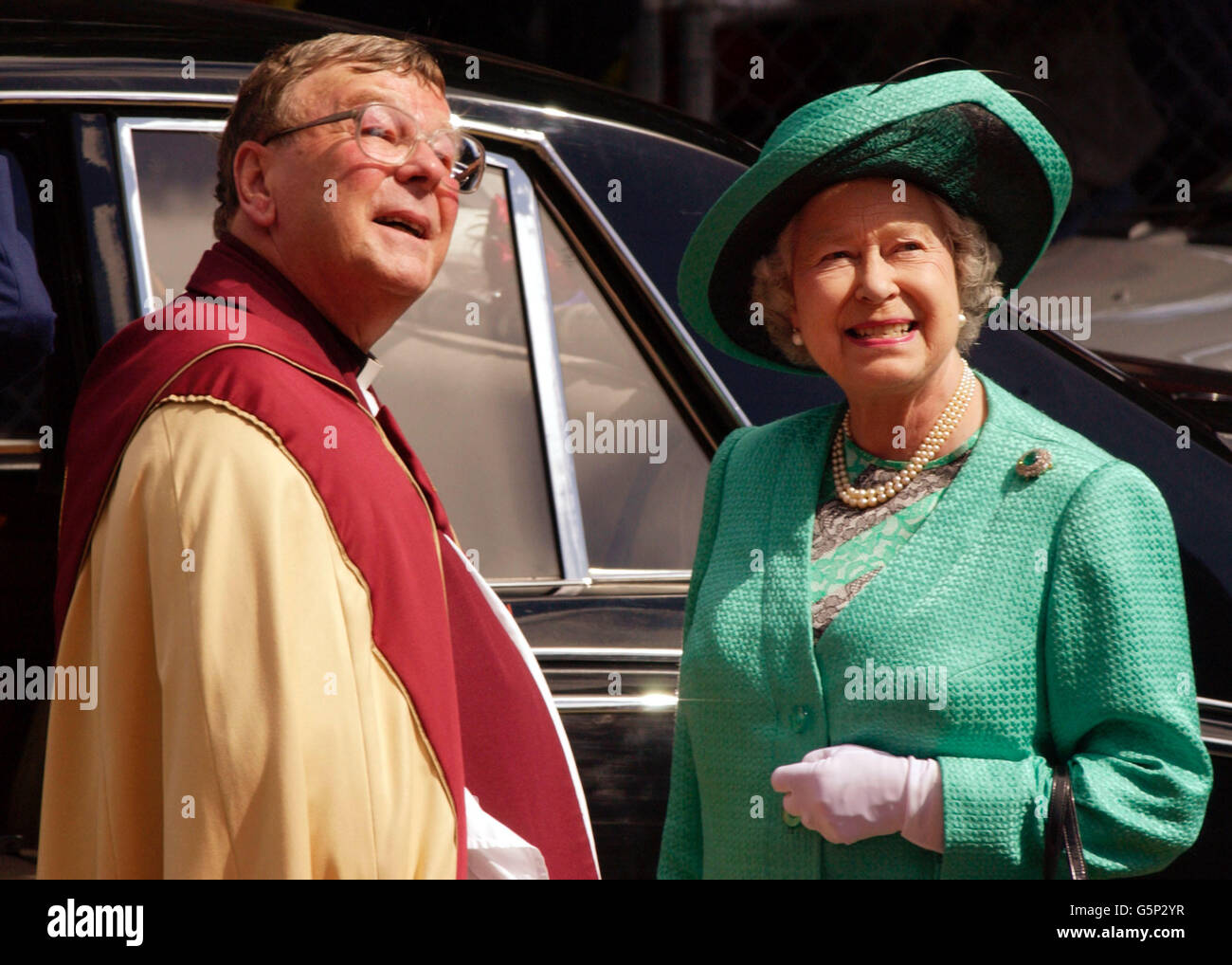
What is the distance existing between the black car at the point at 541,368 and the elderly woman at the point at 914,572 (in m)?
0.38

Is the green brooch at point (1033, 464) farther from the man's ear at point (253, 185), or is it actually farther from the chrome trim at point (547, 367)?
the man's ear at point (253, 185)

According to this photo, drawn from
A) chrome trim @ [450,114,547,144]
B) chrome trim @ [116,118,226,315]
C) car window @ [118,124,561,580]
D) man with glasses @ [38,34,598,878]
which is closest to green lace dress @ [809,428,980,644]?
man with glasses @ [38,34,598,878]

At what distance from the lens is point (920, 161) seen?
199 centimetres

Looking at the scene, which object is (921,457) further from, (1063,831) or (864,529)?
(1063,831)

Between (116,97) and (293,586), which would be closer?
(293,586)

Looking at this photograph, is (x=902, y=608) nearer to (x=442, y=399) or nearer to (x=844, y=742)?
(x=844, y=742)

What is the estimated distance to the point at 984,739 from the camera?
1.81 meters

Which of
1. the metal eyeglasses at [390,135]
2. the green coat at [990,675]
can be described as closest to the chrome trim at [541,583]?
the green coat at [990,675]

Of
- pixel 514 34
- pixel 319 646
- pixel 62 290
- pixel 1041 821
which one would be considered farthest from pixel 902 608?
pixel 514 34

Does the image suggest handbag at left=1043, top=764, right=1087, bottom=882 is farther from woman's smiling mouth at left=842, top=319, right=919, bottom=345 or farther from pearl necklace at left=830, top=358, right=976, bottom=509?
woman's smiling mouth at left=842, top=319, right=919, bottom=345

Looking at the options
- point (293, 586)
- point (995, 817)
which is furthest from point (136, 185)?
point (995, 817)

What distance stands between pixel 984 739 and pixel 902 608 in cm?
18

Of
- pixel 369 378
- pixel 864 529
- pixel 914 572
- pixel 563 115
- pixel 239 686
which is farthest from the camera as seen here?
pixel 563 115

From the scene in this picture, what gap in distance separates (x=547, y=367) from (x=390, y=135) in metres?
0.62
